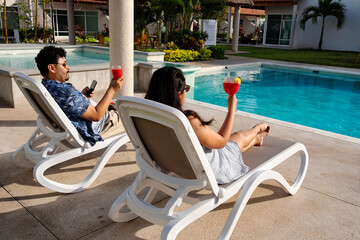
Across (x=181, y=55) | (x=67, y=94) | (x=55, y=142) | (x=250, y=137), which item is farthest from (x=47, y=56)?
(x=181, y=55)

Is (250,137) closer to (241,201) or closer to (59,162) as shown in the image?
(241,201)

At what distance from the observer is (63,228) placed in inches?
96.0

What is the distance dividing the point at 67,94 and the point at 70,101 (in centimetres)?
7

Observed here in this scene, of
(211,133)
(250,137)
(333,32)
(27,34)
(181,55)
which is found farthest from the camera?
(333,32)

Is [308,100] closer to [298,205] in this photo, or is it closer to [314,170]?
[314,170]

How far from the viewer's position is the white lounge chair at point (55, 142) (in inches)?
109

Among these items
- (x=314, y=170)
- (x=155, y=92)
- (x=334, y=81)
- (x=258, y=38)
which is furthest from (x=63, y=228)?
(x=258, y=38)

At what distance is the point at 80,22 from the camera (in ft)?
87.0

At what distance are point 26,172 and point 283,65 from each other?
12540 millimetres

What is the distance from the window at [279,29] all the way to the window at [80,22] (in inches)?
565

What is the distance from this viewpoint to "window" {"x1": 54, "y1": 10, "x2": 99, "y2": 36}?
25.4 m

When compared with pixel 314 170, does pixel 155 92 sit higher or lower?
higher

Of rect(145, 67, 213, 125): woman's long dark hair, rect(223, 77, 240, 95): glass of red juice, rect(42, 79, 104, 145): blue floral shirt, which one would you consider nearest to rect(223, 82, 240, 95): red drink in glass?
rect(223, 77, 240, 95): glass of red juice

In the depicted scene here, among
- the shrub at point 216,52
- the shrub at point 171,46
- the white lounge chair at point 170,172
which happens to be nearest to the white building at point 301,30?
the shrub at point 216,52
